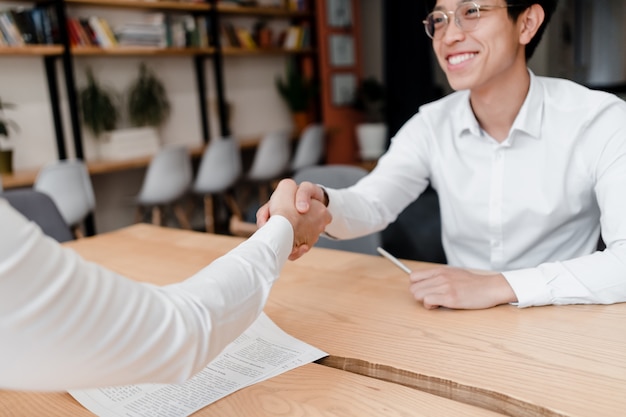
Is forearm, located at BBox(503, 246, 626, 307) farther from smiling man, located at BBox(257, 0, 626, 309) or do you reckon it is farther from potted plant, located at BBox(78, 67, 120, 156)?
potted plant, located at BBox(78, 67, 120, 156)

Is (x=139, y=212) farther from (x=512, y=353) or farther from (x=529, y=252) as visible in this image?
(x=512, y=353)

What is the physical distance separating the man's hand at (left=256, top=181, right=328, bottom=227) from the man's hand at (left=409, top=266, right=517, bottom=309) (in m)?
0.29

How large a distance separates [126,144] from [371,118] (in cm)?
306

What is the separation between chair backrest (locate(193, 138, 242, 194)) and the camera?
15.3ft

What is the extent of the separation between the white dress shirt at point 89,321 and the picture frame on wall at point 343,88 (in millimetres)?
5871

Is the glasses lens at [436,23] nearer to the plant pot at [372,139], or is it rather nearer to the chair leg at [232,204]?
the chair leg at [232,204]

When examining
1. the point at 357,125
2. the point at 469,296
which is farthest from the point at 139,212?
the point at 469,296

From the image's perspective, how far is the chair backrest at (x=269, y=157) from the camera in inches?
201

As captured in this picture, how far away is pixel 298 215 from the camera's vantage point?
4.01 feet

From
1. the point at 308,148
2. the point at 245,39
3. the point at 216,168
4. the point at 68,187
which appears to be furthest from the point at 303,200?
the point at 245,39

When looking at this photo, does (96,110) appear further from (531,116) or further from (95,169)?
(531,116)

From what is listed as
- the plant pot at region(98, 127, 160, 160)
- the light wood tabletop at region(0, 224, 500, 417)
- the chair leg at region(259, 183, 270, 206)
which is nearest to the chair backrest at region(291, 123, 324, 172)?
the chair leg at region(259, 183, 270, 206)

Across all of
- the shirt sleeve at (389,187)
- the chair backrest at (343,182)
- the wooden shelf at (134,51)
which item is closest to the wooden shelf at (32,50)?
the wooden shelf at (134,51)

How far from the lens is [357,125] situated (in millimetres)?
6762
